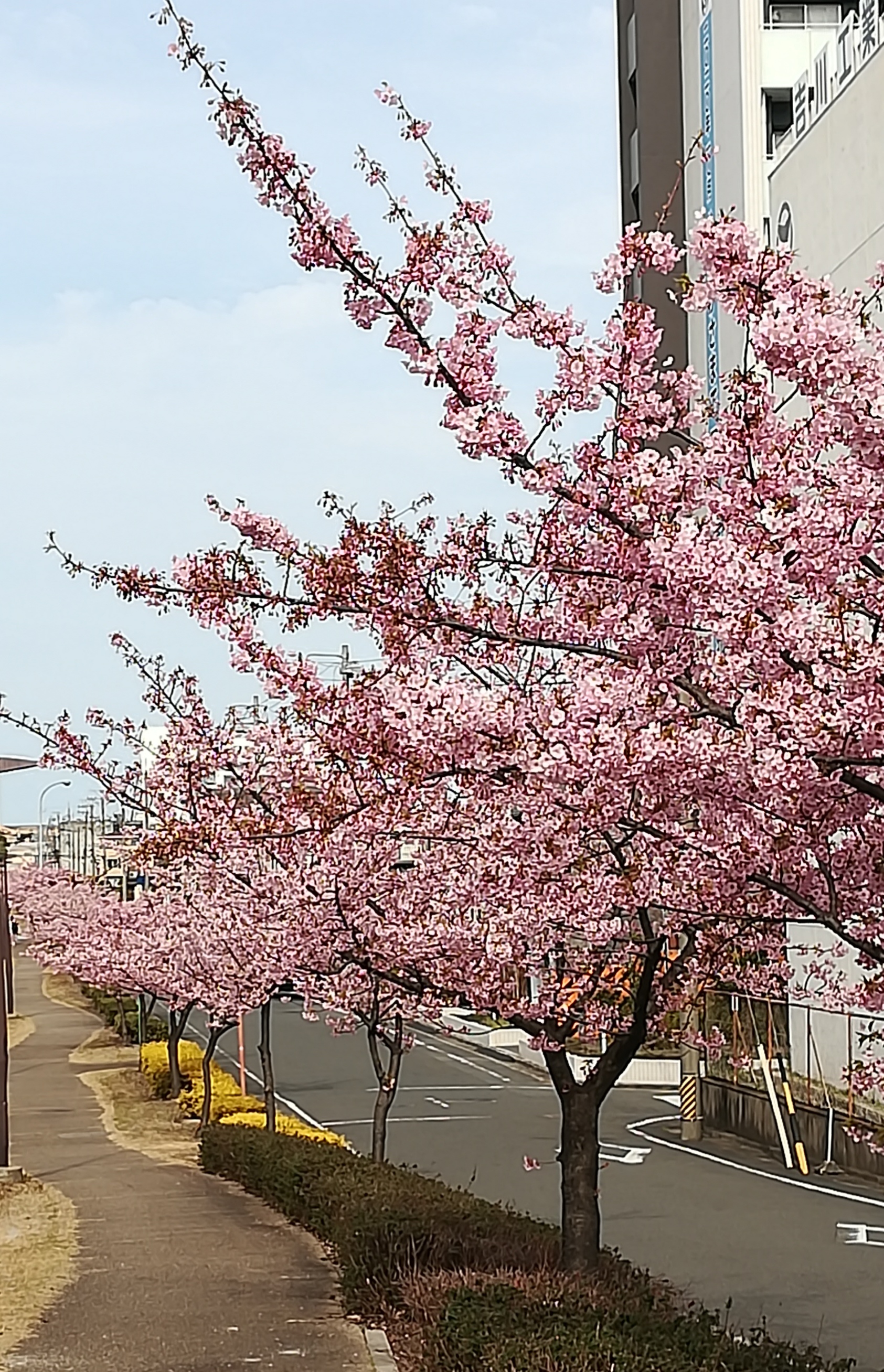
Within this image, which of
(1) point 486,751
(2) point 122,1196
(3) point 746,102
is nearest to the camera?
(1) point 486,751

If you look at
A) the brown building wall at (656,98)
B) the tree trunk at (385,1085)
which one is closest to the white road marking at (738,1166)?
the tree trunk at (385,1085)

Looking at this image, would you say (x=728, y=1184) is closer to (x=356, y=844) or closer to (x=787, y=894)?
(x=356, y=844)

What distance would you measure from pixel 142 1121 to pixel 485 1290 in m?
19.1

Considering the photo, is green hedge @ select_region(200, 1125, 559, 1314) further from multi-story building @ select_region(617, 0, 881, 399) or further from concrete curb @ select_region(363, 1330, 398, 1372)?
multi-story building @ select_region(617, 0, 881, 399)

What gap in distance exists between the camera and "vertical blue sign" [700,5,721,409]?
27.8 metres

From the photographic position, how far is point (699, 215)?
16.5 feet

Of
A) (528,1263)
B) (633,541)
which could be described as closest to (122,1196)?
(528,1263)

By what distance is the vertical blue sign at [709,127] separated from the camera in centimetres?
2780

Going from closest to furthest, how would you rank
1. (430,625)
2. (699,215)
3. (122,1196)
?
1. (699,215)
2. (430,625)
3. (122,1196)

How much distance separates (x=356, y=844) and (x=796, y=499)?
195 inches

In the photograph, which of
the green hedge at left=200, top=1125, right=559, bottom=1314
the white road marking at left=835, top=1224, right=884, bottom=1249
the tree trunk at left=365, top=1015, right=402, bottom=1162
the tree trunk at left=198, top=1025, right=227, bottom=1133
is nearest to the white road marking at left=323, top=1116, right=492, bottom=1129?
the tree trunk at left=198, top=1025, right=227, bottom=1133

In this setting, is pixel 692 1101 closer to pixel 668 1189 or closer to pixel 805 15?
pixel 668 1189

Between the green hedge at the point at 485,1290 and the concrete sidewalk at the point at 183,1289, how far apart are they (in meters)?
0.30

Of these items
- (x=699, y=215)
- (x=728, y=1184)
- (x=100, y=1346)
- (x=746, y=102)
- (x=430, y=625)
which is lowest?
(x=728, y=1184)
